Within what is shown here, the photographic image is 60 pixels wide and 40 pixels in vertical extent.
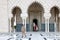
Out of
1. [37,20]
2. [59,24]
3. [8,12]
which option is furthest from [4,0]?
[59,24]

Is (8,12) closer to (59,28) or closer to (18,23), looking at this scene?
(18,23)

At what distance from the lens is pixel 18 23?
2094 cm

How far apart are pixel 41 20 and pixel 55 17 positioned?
157cm

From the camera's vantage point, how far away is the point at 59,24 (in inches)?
797

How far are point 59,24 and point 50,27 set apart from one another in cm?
102

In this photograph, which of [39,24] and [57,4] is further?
[39,24]

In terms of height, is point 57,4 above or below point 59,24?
above

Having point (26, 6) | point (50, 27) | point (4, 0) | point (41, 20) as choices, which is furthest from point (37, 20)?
point (4, 0)

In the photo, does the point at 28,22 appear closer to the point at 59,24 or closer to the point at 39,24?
the point at 39,24

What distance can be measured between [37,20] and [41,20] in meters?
0.45

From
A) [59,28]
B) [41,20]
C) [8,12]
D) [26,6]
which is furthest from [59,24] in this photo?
[8,12]

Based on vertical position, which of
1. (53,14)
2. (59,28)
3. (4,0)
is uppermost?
(4,0)

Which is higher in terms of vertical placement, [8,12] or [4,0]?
[4,0]

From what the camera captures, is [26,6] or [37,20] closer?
[26,6]
